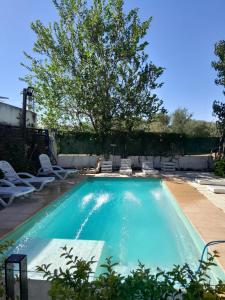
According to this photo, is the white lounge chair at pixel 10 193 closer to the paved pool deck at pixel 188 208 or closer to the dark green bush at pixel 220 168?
the paved pool deck at pixel 188 208

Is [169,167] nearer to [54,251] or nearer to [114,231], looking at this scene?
[114,231]

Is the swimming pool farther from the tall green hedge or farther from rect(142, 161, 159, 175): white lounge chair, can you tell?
the tall green hedge

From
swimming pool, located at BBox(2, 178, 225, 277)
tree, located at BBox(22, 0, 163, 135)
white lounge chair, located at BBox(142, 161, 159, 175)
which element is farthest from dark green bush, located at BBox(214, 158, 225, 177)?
tree, located at BBox(22, 0, 163, 135)

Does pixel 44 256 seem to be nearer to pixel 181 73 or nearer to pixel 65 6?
pixel 65 6

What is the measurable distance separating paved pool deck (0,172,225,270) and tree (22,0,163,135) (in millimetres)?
6470

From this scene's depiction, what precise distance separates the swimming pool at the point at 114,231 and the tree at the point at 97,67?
6.50 meters

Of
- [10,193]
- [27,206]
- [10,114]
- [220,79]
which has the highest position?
[220,79]

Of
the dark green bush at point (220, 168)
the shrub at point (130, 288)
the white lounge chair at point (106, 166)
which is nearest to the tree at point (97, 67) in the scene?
the white lounge chair at point (106, 166)

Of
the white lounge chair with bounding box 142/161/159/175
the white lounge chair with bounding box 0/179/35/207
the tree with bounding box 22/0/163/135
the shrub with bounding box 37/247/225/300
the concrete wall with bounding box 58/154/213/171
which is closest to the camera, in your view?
the shrub with bounding box 37/247/225/300

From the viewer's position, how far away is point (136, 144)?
1834 cm

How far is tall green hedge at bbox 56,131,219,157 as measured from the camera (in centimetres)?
1811

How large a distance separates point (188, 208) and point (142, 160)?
1019cm

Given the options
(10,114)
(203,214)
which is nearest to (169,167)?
(10,114)

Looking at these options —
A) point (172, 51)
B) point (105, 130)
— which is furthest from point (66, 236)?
point (172, 51)
